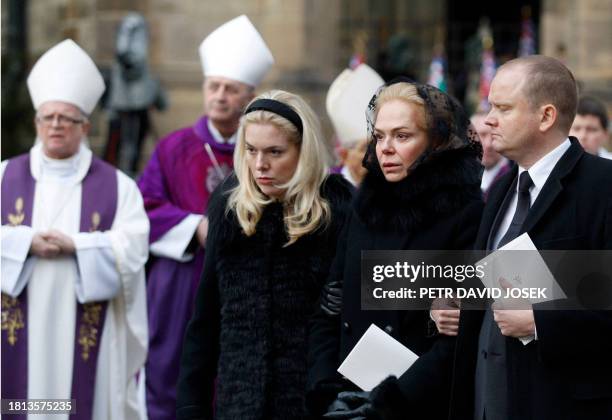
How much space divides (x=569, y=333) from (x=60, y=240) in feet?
10.2

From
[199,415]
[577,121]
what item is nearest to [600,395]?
[199,415]

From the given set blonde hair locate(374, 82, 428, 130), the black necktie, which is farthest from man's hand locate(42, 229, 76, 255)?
the black necktie

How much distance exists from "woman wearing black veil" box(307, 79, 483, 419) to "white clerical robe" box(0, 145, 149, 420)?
82.8 inches

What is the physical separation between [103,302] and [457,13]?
44.6 ft

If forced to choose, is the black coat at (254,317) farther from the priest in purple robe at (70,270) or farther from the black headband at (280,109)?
the priest in purple robe at (70,270)

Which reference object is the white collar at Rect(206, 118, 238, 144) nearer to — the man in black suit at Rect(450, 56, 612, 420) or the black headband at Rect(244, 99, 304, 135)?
the black headband at Rect(244, 99, 304, 135)

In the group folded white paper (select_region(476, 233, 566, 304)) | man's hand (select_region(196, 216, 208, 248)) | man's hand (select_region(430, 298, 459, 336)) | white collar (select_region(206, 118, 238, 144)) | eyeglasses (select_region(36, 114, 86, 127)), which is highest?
white collar (select_region(206, 118, 238, 144))

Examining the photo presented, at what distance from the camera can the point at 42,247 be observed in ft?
21.1

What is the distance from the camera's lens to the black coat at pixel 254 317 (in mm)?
5043

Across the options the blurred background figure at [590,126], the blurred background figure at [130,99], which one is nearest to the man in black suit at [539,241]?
the blurred background figure at [590,126]

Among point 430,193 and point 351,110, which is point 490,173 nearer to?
point 351,110

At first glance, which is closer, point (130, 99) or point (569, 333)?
point (569, 333)

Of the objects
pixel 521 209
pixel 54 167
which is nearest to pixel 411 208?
pixel 521 209

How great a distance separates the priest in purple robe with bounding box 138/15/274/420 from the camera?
7.02 m
